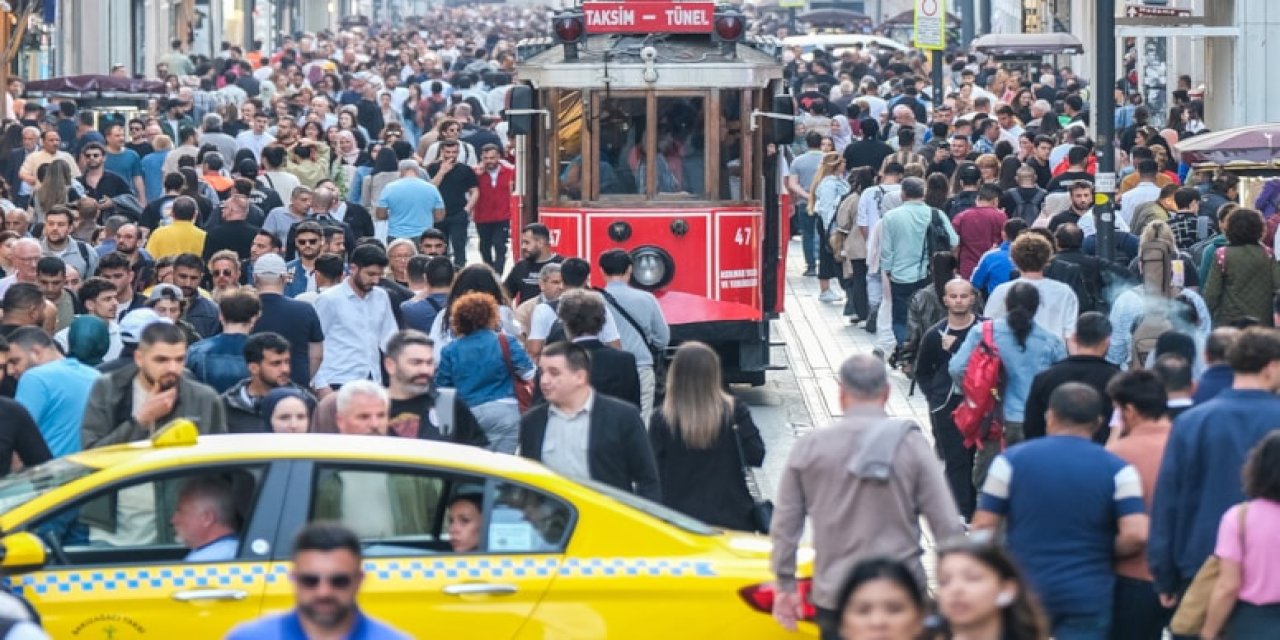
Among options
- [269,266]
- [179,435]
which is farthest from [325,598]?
[269,266]

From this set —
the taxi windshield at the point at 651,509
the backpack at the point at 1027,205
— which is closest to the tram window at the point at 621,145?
the backpack at the point at 1027,205

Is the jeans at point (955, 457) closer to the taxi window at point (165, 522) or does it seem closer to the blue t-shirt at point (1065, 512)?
the blue t-shirt at point (1065, 512)

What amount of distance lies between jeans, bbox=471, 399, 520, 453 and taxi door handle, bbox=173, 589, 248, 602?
11.9 feet

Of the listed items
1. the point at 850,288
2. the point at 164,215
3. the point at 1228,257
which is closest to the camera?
the point at 1228,257

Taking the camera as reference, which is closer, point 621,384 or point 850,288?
point 621,384

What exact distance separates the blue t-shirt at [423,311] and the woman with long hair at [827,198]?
841 centimetres

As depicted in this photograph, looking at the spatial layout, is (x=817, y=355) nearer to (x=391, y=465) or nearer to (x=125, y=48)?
(x=391, y=465)

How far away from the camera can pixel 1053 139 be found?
24188 mm

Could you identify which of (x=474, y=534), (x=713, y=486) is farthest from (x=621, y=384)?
(x=474, y=534)

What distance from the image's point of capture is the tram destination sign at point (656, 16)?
17875 millimetres

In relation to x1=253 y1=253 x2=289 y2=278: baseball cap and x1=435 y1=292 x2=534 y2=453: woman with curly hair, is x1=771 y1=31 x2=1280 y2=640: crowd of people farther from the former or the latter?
x1=253 y1=253 x2=289 y2=278: baseball cap

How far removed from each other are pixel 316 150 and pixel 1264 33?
11338 mm

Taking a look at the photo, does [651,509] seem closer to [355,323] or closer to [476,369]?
[476,369]

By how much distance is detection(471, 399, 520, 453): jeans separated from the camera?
12133 millimetres
